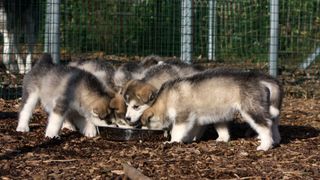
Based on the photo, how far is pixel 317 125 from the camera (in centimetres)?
874

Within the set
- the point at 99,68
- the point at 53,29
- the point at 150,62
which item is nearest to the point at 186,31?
the point at 53,29

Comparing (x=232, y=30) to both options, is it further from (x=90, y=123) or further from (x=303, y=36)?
(x=90, y=123)

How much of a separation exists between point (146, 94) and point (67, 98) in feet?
2.58

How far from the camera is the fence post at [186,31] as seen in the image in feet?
36.5

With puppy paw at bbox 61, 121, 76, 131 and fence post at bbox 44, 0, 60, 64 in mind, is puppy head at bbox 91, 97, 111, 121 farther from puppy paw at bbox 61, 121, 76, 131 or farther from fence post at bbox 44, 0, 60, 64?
fence post at bbox 44, 0, 60, 64

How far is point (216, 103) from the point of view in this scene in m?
7.04

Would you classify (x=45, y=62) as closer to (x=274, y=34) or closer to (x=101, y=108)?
(x=101, y=108)

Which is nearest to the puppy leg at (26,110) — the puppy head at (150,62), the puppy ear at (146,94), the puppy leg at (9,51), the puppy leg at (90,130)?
the puppy leg at (90,130)

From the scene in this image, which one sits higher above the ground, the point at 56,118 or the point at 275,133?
the point at 56,118

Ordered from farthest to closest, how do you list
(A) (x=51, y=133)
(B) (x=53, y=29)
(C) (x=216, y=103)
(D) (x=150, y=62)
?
1. (B) (x=53, y=29)
2. (D) (x=150, y=62)
3. (A) (x=51, y=133)
4. (C) (x=216, y=103)

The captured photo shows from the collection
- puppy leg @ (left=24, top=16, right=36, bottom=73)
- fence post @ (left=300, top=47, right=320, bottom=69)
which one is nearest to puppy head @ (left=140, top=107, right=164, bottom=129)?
puppy leg @ (left=24, top=16, right=36, bottom=73)

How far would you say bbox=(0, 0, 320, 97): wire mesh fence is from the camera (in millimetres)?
12125

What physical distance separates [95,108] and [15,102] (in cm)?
289

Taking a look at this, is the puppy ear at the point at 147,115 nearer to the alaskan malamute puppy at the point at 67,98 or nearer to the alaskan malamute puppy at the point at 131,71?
the alaskan malamute puppy at the point at 67,98
